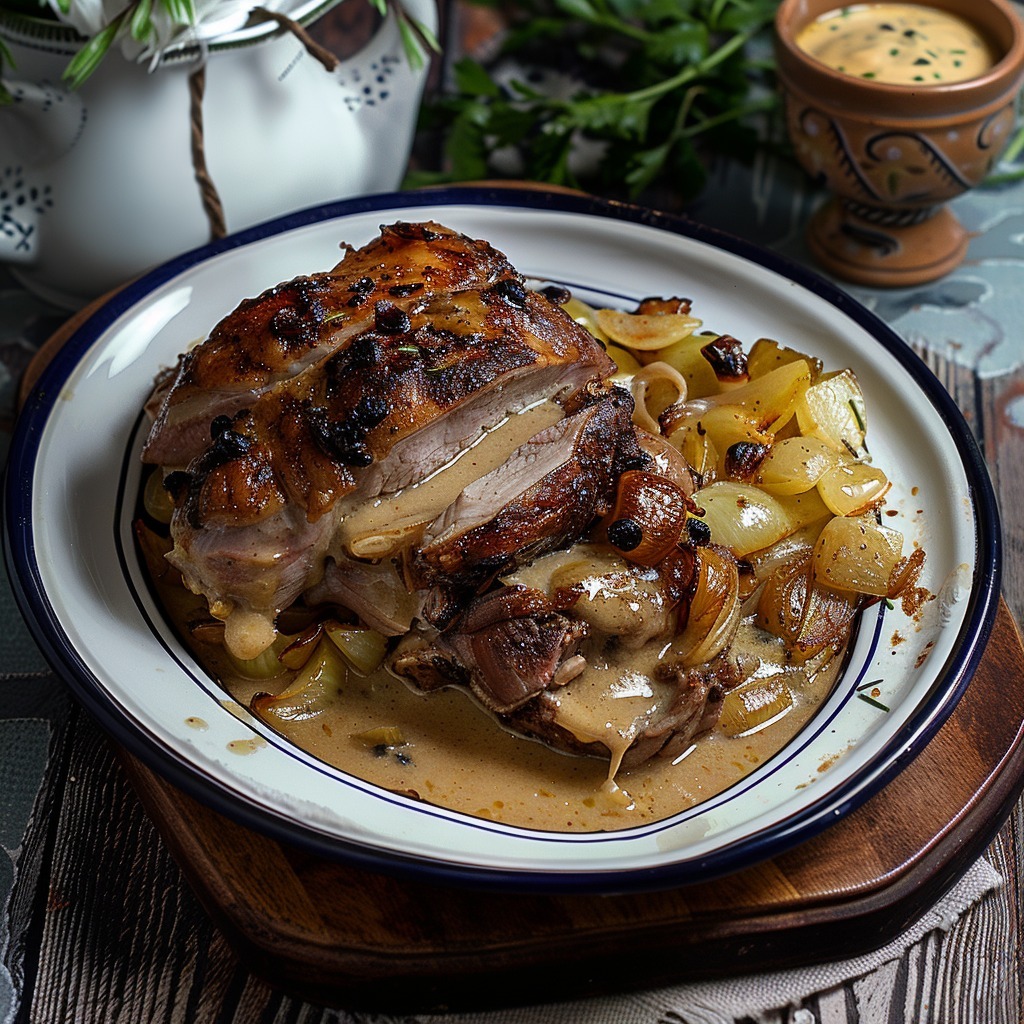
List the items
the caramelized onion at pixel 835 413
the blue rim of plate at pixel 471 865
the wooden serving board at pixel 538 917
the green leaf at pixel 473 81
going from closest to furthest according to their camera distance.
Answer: the blue rim of plate at pixel 471 865
the wooden serving board at pixel 538 917
the caramelized onion at pixel 835 413
the green leaf at pixel 473 81

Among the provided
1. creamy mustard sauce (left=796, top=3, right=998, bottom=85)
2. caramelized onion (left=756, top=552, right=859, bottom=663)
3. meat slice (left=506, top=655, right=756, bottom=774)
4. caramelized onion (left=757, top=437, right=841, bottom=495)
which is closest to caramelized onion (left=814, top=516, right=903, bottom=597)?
caramelized onion (left=756, top=552, right=859, bottom=663)

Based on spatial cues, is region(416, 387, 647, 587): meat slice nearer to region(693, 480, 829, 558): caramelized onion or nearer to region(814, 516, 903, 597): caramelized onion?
region(693, 480, 829, 558): caramelized onion

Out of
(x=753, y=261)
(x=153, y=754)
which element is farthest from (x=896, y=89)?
(x=153, y=754)

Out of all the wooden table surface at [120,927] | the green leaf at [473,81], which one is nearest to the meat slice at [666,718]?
the wooden table surface at [120,927]

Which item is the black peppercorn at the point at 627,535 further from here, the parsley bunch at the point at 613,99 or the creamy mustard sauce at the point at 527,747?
the parsley bunch at the point at 613,99

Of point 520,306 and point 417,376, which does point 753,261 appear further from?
point 417,376

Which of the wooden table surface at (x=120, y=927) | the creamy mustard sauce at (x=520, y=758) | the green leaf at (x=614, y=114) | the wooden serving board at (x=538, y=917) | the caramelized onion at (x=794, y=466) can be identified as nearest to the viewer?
the wooden serving board at (x=538, y=917)
